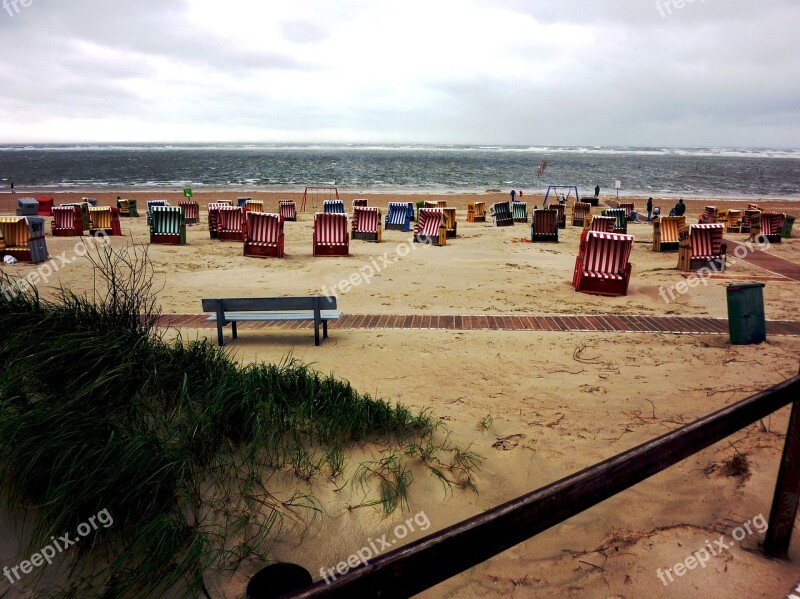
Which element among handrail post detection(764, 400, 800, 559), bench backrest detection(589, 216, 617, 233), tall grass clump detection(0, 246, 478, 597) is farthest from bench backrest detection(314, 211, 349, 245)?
handrail post detection(764, 400, 800, 559)

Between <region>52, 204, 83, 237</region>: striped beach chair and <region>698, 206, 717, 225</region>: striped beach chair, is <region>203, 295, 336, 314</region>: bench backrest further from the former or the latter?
<region>698, 206, 717, 225</region>: striped beach chair

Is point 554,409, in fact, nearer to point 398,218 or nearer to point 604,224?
point 604,224

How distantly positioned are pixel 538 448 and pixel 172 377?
2845 mm

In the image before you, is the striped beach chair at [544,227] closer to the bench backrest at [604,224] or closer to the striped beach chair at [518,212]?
the bench backrest at [604,224]

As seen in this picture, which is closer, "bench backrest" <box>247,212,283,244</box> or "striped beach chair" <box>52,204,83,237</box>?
"bench backrest" <box>247,212,283,244</box>

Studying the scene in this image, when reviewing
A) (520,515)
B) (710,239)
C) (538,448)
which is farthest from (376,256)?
(520,515)

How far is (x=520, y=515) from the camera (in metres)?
1.45

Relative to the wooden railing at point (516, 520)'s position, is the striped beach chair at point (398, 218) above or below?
above

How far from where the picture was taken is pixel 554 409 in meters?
4.92

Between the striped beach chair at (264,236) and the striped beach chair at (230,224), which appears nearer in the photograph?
the striped beach chair at (264,236)

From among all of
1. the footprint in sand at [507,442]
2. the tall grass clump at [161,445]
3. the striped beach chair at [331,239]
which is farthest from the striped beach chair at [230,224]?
the footprint in sand at [507,442]

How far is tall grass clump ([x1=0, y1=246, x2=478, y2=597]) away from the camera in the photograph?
9.29 feet

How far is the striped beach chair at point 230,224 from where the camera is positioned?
17391 mm

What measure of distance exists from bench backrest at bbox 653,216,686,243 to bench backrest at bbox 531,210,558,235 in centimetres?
321
